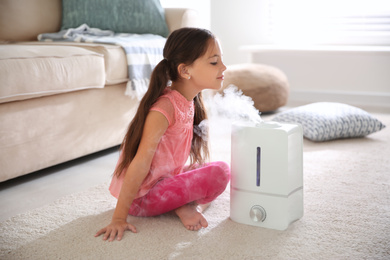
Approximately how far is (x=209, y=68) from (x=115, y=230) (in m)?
0.53

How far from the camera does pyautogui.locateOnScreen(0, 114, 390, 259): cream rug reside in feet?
3.76

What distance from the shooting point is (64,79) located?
5.94 ft

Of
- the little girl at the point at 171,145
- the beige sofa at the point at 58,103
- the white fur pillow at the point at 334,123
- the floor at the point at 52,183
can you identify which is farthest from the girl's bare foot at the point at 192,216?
the white fur pillow at the point at 334,123

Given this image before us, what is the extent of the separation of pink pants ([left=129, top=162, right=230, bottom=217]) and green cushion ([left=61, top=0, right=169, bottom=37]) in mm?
1385

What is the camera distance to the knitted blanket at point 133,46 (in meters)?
2.15

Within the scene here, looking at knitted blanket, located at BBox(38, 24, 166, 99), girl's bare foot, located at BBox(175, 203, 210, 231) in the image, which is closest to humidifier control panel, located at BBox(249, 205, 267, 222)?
girl's bare foot, located at BBox(175, 203, 210, 231)

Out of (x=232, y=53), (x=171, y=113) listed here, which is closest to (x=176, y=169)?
(x=171, y=113)

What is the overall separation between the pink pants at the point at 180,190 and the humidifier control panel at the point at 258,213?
0.51 ft

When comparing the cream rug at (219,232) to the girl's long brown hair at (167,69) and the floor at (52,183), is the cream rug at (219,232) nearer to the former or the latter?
the floor at (52,183)

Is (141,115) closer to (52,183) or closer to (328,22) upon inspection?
(52,183)

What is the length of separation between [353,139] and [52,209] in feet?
5.08

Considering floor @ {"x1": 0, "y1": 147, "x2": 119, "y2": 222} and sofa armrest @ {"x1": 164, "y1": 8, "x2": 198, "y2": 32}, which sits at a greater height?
sofa armrest @ {"x1": 164, "y1": 8, "x2": 198, "y2": 32}

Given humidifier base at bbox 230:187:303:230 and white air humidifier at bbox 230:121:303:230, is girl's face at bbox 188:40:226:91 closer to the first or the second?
white air humidifier at bbox 230:121:303:230

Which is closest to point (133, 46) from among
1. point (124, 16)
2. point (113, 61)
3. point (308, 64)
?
point (113, 61)
